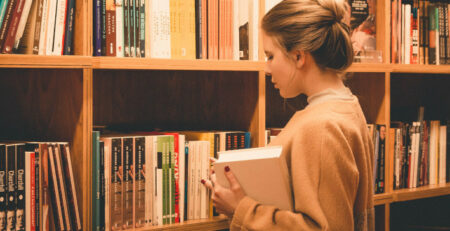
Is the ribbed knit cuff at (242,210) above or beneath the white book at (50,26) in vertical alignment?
beneath

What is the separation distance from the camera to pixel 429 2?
222 cm

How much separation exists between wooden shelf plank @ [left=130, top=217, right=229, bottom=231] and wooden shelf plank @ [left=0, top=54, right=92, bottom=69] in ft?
1.77

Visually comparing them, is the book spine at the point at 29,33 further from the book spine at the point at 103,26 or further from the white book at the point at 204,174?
the white book at the point at 204,174

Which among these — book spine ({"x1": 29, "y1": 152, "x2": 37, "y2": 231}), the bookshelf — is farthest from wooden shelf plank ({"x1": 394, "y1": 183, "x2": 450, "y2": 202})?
book spine ({"x1": 29, "y1": 152, "x2": 37, "y2": 231})

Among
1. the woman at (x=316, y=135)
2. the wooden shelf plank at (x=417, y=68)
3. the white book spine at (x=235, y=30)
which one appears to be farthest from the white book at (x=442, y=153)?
the white book spine at (x=235, y=30)

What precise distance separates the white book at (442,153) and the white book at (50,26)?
1.67m

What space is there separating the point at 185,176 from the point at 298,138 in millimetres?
547

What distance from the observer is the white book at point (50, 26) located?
4.53 feet

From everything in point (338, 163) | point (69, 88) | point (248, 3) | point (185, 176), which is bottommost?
point (185, 176)

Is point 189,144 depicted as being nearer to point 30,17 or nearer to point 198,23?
point 198,23

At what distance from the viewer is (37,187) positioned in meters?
1.34

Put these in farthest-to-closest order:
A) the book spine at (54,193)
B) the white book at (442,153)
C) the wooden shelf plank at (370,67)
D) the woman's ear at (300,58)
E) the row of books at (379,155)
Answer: the white book at (442,153), the row of books at (379,155), the wooden shelf plank at (370,67), the book spine at (54,193), the woman's ear at (300,58)

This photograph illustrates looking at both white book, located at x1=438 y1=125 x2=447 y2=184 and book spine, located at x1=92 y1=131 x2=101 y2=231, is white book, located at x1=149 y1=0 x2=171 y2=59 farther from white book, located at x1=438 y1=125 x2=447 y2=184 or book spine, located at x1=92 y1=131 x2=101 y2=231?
white book, located at x1=438 y1=125 x2=447 y2=184

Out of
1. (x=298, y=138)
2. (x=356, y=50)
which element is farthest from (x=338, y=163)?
(x=356, y=50)
